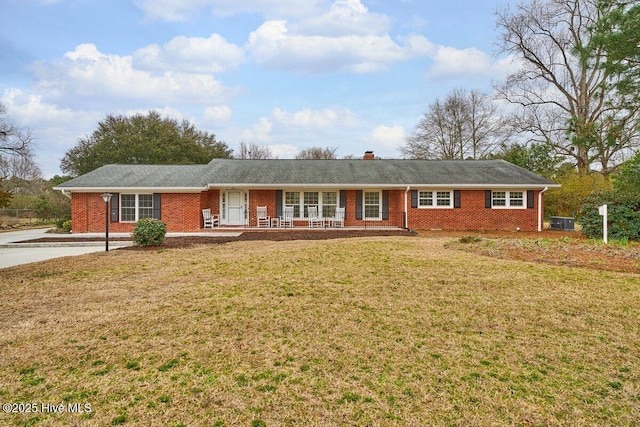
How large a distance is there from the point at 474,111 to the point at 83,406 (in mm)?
34214

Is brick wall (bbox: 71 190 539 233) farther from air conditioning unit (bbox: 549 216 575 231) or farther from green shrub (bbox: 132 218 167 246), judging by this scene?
green shrub (bbox: 132 218 167 246)

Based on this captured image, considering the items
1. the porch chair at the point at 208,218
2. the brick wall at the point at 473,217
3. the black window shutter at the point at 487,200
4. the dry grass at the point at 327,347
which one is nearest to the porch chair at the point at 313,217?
the brick wall at the point at 473,217

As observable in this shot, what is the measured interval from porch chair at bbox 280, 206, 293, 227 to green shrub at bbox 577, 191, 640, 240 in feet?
39.1

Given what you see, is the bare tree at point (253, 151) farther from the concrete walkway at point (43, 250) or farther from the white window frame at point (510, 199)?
the white window frame at point (510, 199)

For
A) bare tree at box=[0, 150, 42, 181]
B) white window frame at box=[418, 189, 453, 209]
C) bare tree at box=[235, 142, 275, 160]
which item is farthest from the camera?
bare tree at box=[235, 142, 275, 160]

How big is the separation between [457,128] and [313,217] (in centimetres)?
2088

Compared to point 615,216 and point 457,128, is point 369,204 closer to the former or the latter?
point 615,216

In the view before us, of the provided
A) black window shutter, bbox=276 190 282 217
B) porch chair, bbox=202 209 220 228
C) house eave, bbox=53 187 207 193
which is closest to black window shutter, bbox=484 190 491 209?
black window shutter, bbox=276 190 282 217

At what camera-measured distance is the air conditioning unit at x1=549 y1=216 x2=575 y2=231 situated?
16297 mm

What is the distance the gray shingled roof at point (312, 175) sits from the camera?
16.4 metres

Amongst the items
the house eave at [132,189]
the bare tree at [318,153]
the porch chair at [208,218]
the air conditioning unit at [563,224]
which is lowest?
the air conditioning unit at [563,224]

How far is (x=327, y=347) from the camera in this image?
→ 3.63 m

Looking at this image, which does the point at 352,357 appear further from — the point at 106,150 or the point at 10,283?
the point at 106,150

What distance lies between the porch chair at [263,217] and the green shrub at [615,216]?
12.9m
